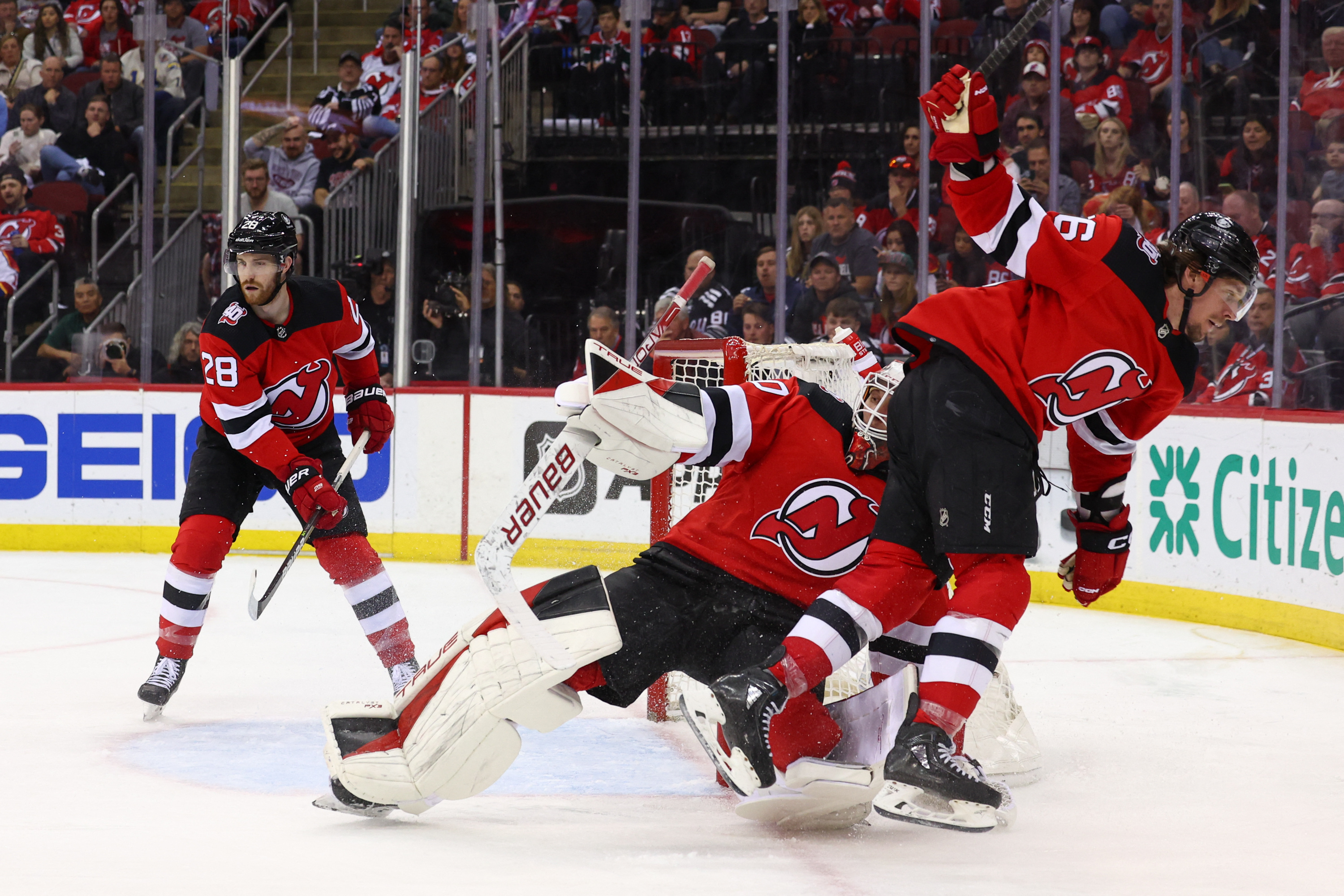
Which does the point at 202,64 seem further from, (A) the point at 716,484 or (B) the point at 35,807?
(B) the point at 35,807

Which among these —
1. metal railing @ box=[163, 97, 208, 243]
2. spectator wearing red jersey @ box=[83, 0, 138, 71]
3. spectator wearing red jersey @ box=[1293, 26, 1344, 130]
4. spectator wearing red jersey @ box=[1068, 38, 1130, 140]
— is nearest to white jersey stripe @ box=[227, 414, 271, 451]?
metal railing @ box=[163, 97, 208, 243]

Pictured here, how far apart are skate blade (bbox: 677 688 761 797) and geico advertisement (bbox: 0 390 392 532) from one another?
4.00m

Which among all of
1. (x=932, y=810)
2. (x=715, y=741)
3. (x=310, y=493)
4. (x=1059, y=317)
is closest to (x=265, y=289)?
(x=310, y=493)

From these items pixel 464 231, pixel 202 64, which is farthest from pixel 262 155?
pixel 464 231

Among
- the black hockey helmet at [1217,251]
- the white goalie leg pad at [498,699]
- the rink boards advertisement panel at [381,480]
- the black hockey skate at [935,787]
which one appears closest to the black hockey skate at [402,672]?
the white goalie leg pad at [498,699]

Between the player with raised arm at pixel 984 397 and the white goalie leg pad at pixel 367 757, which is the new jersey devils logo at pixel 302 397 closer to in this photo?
the white goalie leg pad at pixel 367 757

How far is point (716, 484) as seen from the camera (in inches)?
133

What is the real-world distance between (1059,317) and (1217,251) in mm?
243

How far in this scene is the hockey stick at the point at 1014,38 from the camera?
564 cm

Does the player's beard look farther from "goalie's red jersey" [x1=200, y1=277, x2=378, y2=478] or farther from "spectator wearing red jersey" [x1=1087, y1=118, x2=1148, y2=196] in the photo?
"spectator wearing red jersey" [x1=1087, y1=118, x2=1148, y2=196]

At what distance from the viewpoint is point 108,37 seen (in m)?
6.78

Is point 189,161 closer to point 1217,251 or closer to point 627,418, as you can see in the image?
point 627,418

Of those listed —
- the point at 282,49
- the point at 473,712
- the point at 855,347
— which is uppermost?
the point at 282,49

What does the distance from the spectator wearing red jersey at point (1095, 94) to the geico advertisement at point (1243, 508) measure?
134 cm
